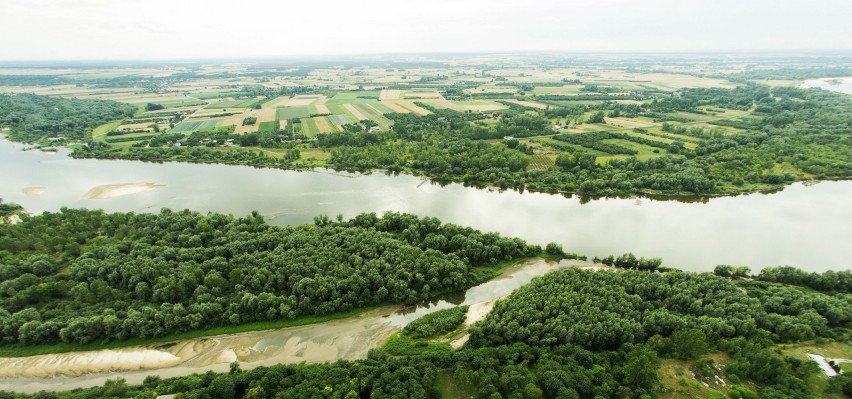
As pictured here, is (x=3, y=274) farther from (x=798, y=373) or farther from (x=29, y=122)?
(x=29, y=122)

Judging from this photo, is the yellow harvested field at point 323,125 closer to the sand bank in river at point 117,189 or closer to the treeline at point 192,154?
the treeline at point 192,154

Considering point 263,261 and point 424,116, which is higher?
point 424,116

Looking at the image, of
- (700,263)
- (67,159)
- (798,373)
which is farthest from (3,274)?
(700,263)

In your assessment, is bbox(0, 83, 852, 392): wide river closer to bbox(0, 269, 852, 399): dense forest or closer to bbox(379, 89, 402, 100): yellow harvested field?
bbox(0, 269, 852, 399): dense forest

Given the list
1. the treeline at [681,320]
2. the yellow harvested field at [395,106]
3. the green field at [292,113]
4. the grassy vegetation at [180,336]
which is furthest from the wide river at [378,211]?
the yellow harvested field at [395,106]

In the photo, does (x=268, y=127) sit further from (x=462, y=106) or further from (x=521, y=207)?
(x=521, y=207)

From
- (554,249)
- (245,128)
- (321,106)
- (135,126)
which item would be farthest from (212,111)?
(554,249)
